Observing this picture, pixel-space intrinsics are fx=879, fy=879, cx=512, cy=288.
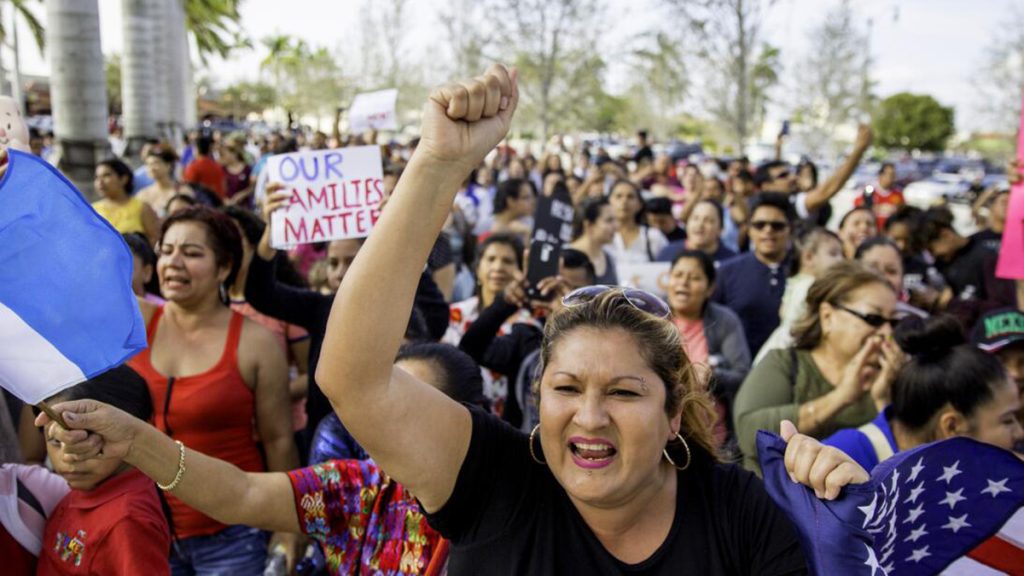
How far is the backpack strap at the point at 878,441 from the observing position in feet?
9.37

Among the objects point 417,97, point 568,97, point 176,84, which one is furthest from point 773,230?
point 417,97

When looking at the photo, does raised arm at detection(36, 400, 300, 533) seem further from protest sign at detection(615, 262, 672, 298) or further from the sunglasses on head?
protest sign at detection(615, 262, 672, 298)

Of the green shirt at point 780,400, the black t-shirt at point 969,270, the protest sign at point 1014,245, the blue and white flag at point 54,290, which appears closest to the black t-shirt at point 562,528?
the blue and white flag at point 54,290

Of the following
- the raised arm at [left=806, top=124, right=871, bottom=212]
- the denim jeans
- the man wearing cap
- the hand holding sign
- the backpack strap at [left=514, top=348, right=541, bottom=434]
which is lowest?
the denim jeans

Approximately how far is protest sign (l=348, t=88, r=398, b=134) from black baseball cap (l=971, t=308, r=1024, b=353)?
5.94m

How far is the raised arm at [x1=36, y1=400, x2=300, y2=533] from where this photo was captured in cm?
203

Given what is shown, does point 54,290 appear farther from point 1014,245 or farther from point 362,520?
point 1014,245

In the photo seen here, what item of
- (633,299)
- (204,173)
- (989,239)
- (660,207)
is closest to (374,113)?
(204,173)

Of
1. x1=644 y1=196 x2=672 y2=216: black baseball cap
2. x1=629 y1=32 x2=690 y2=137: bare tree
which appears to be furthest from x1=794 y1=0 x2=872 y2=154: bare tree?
x1=644 y1=196 x2=672 y2=216: black baseball cap

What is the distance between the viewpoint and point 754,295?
5699 millimetres

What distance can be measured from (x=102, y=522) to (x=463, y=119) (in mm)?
1505

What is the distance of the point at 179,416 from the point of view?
3.25 m

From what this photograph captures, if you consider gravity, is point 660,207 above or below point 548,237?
below

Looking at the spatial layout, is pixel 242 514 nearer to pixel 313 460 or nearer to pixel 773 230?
pixel 313 460
